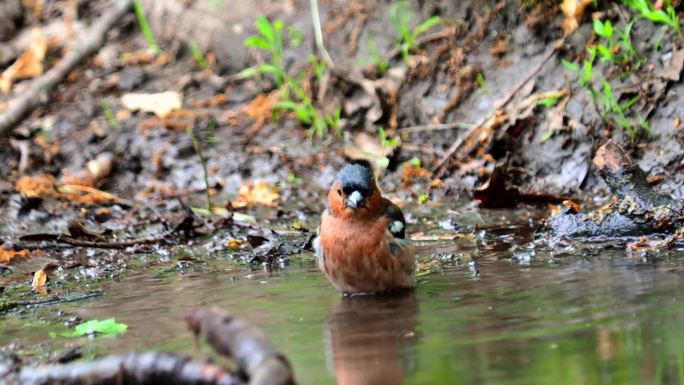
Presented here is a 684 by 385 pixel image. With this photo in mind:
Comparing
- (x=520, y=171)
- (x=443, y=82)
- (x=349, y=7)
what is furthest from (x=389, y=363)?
(x=349, y=7)

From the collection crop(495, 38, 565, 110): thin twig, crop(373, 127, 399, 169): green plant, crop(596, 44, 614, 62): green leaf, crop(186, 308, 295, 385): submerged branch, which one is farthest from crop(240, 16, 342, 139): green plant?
crop(186, 308, 295, 385): submerged branch

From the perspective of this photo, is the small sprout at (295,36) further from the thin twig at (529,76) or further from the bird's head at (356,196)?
the bird's head at (356,196)

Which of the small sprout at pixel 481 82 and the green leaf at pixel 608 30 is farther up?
the green leaf at pixel 608 30

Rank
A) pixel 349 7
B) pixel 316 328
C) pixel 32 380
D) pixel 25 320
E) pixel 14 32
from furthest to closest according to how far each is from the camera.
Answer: pixel 14 32 < pixel 349 7 < pixel 25 320 < pixel 316 328 < pixel 32 380

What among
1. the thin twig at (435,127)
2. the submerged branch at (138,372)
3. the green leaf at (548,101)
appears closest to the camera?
the submerged branch at (138,372)

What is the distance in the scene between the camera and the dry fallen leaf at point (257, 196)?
773 centimetres

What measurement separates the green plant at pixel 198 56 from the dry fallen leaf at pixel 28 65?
1.72 meters

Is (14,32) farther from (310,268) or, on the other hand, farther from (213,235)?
(310,268)

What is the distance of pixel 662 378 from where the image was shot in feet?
7.94

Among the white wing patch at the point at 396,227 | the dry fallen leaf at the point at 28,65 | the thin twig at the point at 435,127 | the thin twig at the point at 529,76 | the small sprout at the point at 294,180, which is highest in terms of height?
the dry fallen leaf at the point at 28,65

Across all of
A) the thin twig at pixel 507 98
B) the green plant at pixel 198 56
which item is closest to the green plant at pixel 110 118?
the green plant at pixel 198 56

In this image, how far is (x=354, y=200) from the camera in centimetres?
446

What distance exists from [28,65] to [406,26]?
171 inches

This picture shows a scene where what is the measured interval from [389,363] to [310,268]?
241cm
